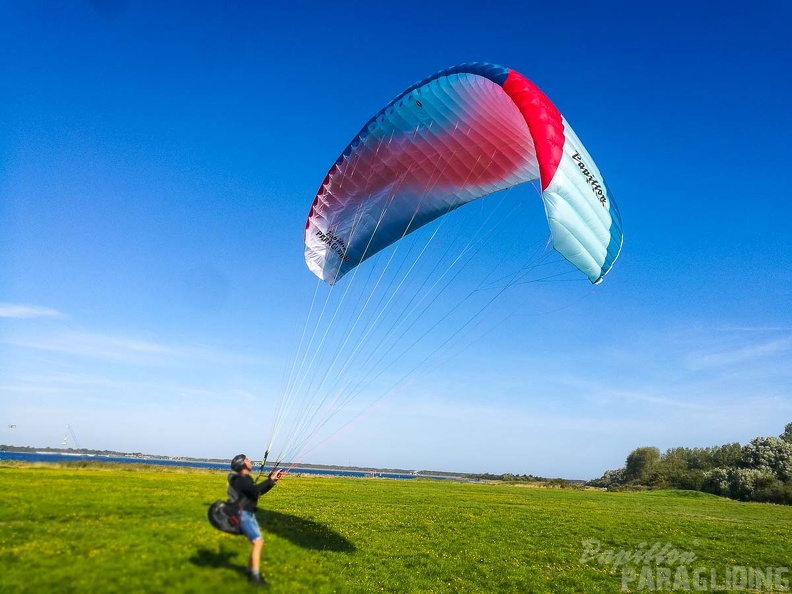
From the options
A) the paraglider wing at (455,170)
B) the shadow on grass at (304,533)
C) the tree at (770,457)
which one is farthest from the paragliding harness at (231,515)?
the tree at (770,457)

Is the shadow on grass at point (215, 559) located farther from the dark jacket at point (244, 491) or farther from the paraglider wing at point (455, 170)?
the paraglider wing at point (455, 170)

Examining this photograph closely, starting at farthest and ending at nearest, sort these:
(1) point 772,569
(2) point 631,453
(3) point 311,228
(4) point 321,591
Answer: (2) point 631,453
(3) point 311,228
(1) point 772,569
(4) point 321,591

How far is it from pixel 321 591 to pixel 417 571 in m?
3.71

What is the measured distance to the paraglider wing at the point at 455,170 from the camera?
35.3 ft

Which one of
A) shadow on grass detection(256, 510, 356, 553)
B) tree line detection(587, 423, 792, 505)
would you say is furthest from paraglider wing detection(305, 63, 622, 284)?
tree line detection(587, 423, 792, 505)

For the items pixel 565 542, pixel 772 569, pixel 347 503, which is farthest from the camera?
pixel 347 503

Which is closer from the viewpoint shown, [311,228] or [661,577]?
[661,577]

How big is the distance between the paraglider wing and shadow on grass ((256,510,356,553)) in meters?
6.73

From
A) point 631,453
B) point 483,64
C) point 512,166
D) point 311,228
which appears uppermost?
point 483,64

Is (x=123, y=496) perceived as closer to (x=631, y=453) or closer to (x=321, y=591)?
(x=321, y=591)

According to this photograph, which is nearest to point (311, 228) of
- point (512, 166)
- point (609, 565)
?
point (512, 166)

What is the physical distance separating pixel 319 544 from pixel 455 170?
10455mm

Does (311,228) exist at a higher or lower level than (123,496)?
higher

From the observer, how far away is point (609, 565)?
13.6 meters
